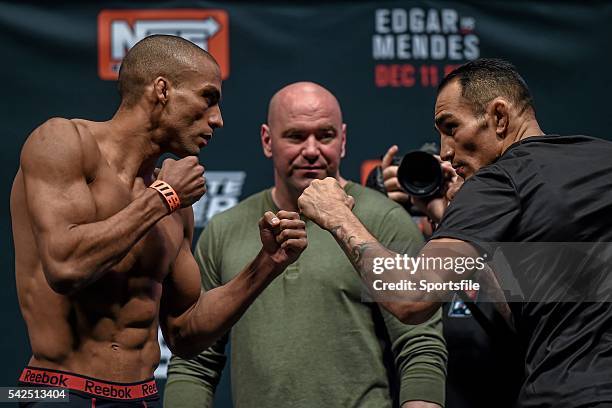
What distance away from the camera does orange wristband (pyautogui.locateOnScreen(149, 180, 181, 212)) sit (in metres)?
1.87

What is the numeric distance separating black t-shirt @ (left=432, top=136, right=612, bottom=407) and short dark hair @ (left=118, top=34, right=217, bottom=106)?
0.62 m

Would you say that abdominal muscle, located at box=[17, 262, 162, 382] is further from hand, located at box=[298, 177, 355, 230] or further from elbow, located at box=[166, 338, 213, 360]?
hand, located at box=[298, 177, 355, 230]

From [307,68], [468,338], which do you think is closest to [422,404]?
[468,338]

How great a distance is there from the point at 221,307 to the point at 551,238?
2.20 feet

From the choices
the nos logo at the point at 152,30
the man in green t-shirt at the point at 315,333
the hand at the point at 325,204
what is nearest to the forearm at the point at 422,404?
the man in green t-shirt at the point at 315,333

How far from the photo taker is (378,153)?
9.95 feet

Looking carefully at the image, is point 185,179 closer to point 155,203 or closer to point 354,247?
point 155,203

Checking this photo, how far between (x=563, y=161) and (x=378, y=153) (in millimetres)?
1230

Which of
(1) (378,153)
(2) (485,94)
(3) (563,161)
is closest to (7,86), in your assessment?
(1) (378,153)

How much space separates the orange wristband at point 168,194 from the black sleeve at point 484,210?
1.52 feet

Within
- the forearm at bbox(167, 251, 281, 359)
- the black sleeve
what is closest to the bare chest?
the forearm at bbox(167, 251, 281, 359)

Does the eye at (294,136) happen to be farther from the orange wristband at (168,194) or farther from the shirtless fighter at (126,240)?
the orange wristband at (168,194)

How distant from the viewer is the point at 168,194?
1.87 metres

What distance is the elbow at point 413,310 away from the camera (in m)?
1.85
